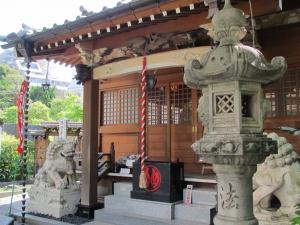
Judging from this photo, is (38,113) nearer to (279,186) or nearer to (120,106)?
(120,106)

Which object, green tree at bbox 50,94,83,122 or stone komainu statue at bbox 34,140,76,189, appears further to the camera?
green tree at bbox 50,94,83,122

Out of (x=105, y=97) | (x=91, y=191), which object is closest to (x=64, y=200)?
(x=91, y=191)

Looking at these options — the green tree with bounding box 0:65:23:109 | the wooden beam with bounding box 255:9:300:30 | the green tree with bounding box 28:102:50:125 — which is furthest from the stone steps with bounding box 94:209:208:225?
the green tree with bounding box 0:65:23:109

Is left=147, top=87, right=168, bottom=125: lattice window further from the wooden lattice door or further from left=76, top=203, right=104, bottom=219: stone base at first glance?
left=76, top=203, right=104, bottom=219: stone base

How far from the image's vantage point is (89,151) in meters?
8.54

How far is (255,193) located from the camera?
5.59 metres

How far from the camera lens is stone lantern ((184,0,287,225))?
3580 mm

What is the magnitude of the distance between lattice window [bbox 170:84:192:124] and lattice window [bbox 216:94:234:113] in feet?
19.4

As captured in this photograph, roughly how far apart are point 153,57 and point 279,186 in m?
3.89

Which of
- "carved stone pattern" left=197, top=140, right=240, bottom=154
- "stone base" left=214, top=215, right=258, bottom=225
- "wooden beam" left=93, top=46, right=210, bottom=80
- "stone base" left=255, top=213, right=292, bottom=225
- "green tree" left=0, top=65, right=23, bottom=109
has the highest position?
"green tree" left=0, top=65, right=23, bottom=109

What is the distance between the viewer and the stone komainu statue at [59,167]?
902cm

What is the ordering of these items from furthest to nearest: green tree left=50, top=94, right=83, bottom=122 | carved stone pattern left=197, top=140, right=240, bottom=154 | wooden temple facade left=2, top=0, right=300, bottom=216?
green tree left=50, top=94, right=83, bottom=122, wooden temple facade left=2, top=0, right=300, bottom=216, carved stone pattern left=197, top=140, right=240, bottom=154

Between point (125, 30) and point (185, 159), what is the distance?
4.34 metres

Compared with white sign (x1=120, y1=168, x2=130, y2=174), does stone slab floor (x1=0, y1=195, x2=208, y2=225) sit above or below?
below
